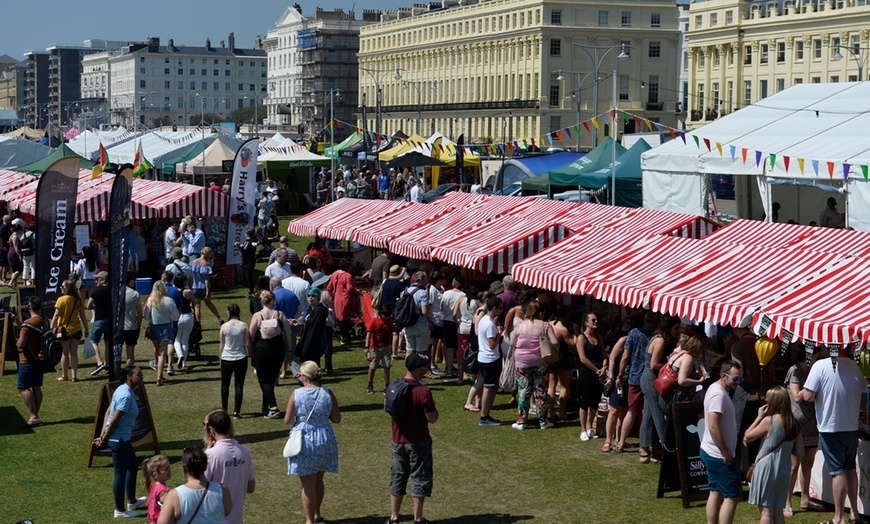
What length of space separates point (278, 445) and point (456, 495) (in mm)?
2531

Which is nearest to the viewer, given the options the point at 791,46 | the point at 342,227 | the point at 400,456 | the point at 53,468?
the point at 400,456

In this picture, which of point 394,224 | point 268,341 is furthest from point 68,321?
point 394,224

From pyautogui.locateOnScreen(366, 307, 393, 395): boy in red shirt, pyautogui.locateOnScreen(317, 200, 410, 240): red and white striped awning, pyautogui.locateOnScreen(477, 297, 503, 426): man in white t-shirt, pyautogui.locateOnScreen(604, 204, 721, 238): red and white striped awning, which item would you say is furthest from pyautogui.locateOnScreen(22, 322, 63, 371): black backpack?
pyautogui.locateOnScreen(317, 200, 410, 240): red and white striped awning

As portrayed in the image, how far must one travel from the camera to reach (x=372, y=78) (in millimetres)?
135875

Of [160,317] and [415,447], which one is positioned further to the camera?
[160,317]

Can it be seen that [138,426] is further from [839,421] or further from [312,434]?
[839,421]

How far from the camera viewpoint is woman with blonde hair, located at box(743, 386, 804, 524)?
870 centimetres

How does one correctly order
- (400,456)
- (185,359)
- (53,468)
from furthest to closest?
(185,359) → (53,468) → (400,456)

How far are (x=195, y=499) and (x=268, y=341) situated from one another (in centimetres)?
584

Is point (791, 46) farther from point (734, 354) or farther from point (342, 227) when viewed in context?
point (734, 354)

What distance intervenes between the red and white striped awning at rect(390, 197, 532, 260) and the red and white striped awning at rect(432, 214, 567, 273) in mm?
538

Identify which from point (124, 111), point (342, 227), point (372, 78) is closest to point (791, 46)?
point (372, 78)

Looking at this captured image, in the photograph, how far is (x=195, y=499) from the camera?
7223 millimetres

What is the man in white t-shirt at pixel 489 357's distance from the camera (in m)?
12.9
